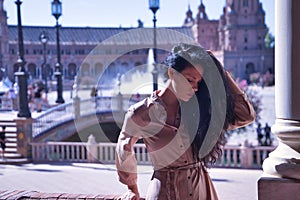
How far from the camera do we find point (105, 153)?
1295 cm

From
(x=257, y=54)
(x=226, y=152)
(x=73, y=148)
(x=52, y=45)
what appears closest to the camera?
(x=226, y=152)

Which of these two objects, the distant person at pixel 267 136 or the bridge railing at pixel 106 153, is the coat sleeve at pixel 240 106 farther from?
the distant person at pixel 267 136

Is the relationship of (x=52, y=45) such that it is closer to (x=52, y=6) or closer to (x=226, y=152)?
(x=52, y=6)

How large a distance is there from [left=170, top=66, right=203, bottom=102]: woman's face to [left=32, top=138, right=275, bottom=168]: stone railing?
8.78 m

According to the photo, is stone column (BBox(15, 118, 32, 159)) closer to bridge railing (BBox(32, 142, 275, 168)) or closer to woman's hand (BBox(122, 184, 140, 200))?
bridge railing (BBox(32, 142, 275, 168))

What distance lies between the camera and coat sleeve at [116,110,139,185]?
8.39ft

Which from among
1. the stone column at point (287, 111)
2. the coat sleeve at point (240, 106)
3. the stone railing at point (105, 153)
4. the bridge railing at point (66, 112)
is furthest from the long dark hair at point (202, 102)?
the bridge railing at point (66, 112)

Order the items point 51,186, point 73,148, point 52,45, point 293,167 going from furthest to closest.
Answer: point 52,45 < point 73,148 < point 51,186 < point 293,167

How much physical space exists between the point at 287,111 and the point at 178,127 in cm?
109

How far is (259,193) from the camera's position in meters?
3.33

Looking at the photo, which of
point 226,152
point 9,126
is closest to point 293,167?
point 226,152

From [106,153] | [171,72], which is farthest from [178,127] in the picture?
[106,153]

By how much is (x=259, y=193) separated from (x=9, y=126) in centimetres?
1549

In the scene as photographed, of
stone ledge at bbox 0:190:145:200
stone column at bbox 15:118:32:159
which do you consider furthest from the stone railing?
stone ledge at bbox 0:190:145:200
